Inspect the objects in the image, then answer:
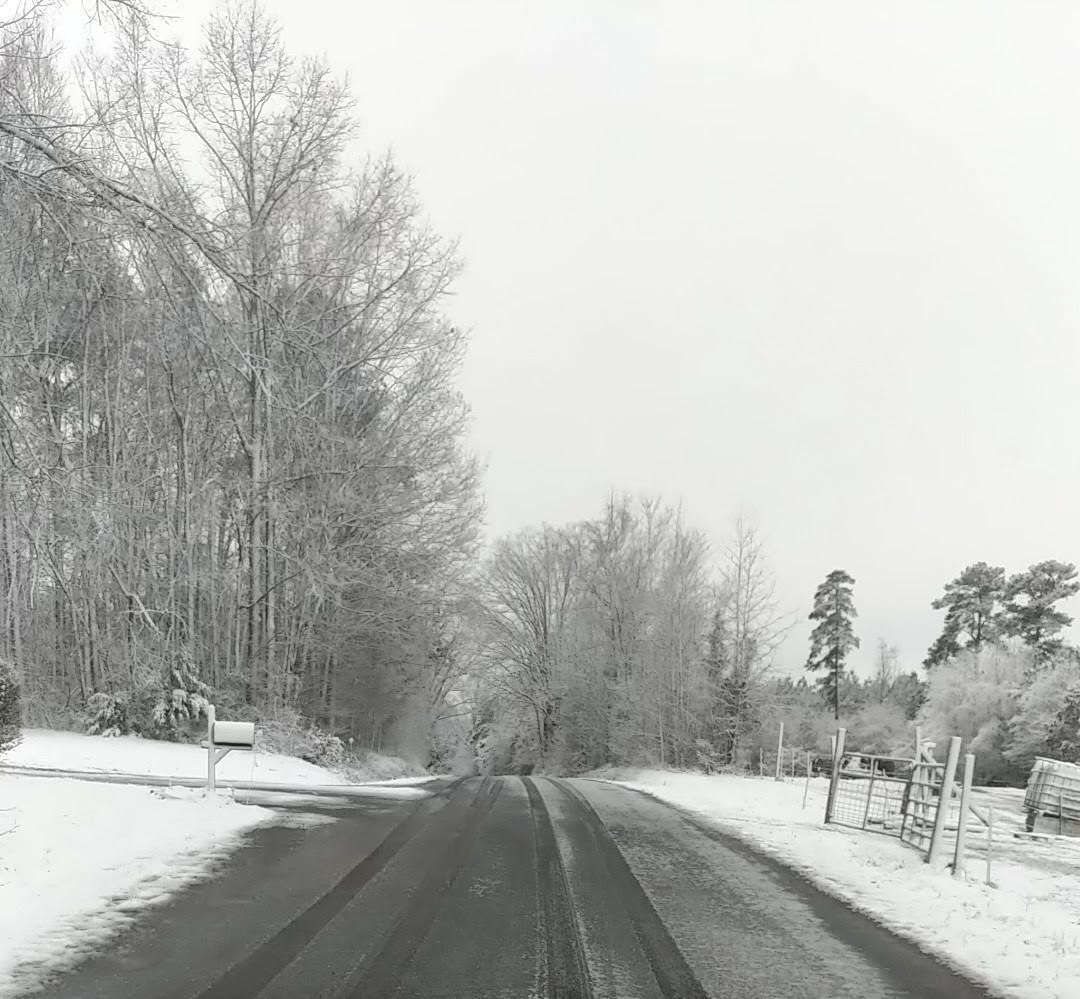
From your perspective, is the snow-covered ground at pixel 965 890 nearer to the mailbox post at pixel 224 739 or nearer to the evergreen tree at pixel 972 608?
the mailbox post at pixel 224 739

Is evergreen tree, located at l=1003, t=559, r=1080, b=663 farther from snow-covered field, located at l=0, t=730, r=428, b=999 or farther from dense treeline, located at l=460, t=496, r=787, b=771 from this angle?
snow-covered field, located at l=0, t=730, r=428, b=999

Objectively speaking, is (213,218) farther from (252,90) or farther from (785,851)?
(252,90)

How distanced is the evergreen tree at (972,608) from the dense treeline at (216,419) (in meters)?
41.5

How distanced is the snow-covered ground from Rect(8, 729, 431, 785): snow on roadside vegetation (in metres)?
6.91

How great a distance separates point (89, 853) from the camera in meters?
6.59

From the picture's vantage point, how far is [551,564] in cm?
5131

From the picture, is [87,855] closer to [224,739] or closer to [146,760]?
[224,739]

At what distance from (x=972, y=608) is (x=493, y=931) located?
61.4 meters

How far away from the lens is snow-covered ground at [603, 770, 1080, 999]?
5.45 metres

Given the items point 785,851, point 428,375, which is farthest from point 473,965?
point 428,375

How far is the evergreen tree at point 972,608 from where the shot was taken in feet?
192

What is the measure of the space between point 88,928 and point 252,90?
1754 cm

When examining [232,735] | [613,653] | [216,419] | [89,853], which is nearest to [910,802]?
[232,735]

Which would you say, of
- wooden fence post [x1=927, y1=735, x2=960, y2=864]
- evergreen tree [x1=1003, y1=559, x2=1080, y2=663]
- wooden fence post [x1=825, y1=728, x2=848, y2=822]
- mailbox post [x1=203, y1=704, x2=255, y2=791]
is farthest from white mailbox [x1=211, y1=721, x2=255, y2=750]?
evergreen tree [x1=1003, y1=559, x2=1080, y2=663]
